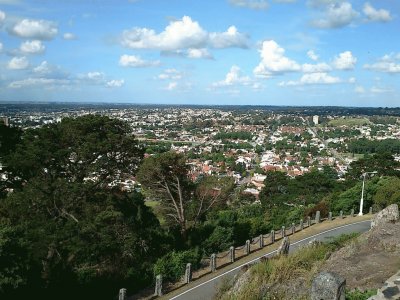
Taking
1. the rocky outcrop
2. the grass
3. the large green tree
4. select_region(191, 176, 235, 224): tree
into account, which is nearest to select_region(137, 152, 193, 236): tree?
select_region(191, 176, 235, 224): tree

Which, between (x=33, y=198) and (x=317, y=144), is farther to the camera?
(x=317, y=144)

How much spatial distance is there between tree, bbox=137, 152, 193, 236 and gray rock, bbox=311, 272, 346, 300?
12535mm

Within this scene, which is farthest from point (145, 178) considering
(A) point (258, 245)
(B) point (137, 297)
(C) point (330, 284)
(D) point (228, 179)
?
(C) point (330, 284)

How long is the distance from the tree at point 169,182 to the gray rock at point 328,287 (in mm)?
12535

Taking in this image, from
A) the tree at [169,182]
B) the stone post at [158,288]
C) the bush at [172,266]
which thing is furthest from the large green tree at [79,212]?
the stone post at [158,288]

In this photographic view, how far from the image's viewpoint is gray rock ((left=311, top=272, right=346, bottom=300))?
Result: 20.5 feet

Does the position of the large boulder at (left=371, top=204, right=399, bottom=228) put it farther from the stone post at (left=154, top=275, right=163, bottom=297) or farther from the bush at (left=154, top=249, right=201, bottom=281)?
the stone post at (left=154, top=275, right=163, bottom=297)

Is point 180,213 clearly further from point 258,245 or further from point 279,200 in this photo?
point 279,200

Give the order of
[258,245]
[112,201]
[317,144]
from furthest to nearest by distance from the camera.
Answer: [317,144], [258,245], [112,201]

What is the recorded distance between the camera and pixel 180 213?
65.2ft

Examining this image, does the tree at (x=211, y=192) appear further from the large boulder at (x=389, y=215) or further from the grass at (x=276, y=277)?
the grass at (x=276, y=277)

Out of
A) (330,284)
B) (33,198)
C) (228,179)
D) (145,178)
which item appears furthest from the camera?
(228,179)

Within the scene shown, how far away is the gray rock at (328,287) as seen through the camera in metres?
6.25

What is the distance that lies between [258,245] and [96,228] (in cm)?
689
